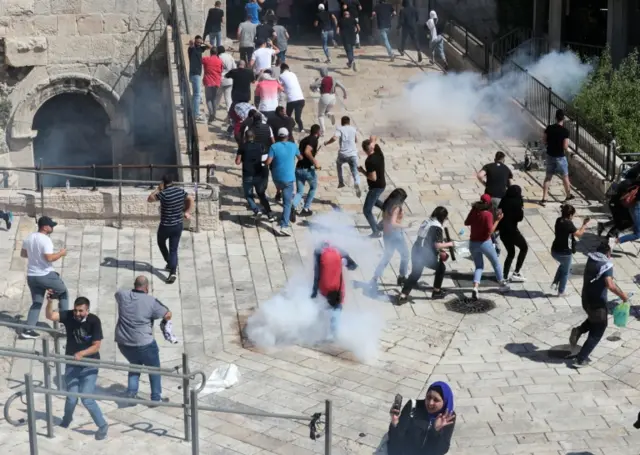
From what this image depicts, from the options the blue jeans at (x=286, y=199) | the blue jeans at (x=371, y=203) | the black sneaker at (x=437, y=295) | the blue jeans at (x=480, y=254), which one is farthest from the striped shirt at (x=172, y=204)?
the blue jeans at (x=480, y=254)

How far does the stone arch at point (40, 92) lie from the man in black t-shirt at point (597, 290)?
635 inches

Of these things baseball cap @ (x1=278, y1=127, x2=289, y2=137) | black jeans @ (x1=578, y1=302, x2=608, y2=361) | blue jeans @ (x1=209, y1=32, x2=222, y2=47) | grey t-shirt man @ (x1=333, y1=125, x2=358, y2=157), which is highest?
blue jeans @ (x1=209, y1=32, x2=222, y2=47)

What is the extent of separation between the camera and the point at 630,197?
16.3m

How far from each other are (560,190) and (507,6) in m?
11.7

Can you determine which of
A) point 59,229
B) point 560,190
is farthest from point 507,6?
point 59,229

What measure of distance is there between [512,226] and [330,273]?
10.3 ft

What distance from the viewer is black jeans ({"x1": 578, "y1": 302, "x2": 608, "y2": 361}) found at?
42.6 feet

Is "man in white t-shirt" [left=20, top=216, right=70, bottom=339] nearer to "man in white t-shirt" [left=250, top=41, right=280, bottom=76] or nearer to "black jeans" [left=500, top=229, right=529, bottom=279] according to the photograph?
"black jeans" [left=500, top=229, right=529, bottom=279]

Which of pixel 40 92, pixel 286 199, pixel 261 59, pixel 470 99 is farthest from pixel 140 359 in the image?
pixel 40 92

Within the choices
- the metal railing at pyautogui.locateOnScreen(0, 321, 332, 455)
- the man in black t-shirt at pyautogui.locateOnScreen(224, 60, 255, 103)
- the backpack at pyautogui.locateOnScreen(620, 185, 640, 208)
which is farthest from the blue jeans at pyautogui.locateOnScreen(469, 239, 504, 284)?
the man in black t-shirt at pyautogui.locateOnScreen(224, 60, 255, 103)

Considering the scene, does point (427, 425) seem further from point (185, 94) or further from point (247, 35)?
point (247, 35)

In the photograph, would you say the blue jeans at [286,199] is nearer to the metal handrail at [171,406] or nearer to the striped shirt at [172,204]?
the striped shirt at [172,204]

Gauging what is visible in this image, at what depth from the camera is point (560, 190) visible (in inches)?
757

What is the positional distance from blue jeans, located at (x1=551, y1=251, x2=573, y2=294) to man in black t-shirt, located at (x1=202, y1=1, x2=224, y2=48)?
38.2 ft
